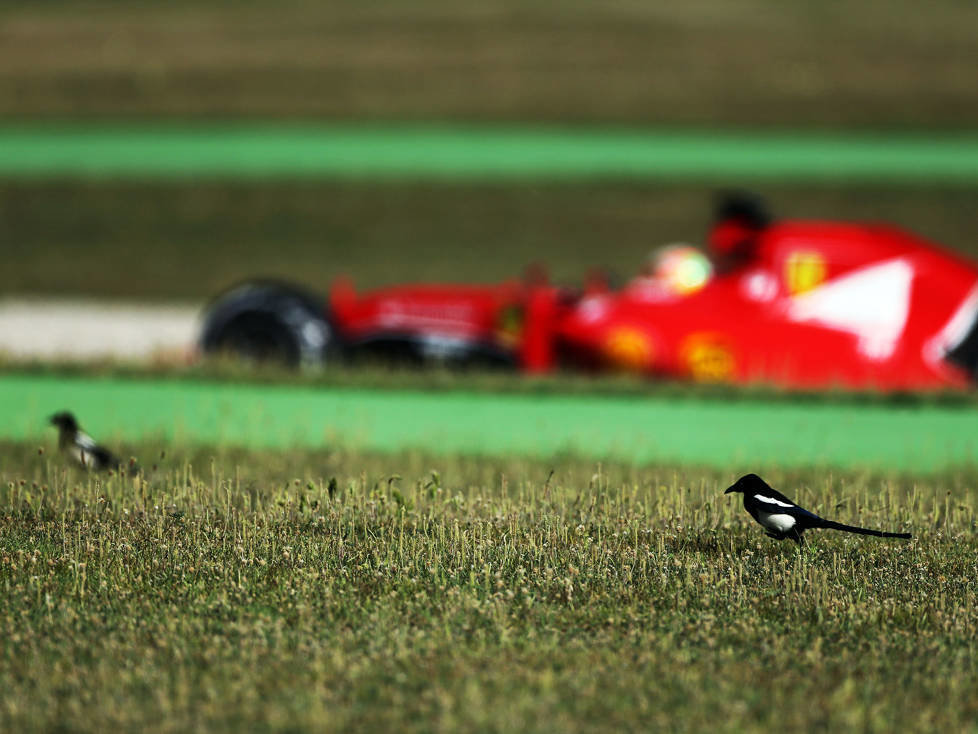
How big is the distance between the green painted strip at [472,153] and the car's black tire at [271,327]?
1109cm

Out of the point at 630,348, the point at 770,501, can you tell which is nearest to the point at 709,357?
the point at 630,348

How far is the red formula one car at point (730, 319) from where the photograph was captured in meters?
10.3

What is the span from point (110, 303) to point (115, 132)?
6.82 m

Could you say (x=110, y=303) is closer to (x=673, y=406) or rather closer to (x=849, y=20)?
(x=673, y=406)

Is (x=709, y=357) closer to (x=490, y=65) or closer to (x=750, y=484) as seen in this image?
(x=750, y=484)

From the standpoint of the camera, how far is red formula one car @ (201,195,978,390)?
10.3 metres

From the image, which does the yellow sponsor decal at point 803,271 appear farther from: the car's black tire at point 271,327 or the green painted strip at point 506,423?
the car's black tire at point 271,327

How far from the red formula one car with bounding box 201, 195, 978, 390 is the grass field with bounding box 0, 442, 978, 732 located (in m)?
3.56

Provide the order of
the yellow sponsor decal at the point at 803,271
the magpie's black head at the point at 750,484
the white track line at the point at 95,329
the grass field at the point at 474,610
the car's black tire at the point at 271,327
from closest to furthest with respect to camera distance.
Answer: the grass field at the point at 474,610 < the magpie's black head at the point at 750,484 < the yellow sponsor decal at the point at 803,271 < the car's black tire at the point at 271,327 < the white track line at the point at 95,329

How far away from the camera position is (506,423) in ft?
31.4

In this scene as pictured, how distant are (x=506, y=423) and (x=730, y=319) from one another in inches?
78.9

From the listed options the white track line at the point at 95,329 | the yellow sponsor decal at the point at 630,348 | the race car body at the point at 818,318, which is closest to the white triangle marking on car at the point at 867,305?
the race car body at the point at 818,318

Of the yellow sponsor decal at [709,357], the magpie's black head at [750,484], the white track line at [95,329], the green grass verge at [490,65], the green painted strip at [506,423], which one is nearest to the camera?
the magpie's black head at [750,484]

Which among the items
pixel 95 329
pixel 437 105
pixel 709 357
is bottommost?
pixel 709 357
